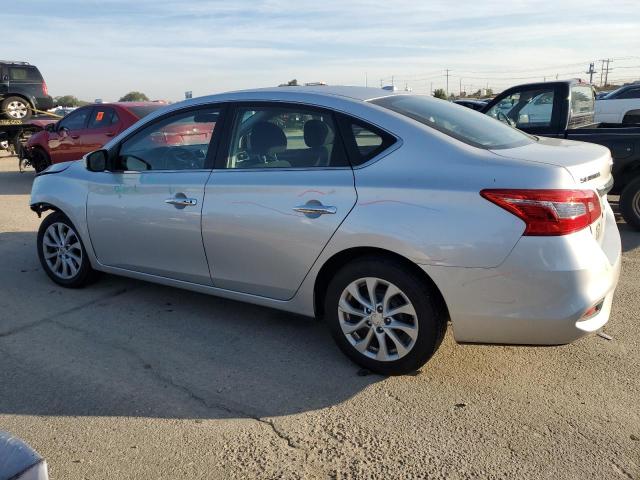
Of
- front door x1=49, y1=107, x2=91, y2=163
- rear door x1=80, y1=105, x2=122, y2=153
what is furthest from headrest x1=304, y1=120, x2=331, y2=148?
front door x1=49, y1=107, x2=91, y2=163

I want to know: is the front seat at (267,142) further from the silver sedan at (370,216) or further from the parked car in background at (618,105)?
the parked car in background at (618,105)

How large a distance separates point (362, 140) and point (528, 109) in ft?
16.3

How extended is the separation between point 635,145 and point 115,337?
5813mm

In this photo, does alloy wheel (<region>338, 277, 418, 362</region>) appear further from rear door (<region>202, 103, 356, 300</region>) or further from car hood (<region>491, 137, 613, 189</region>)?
car hood (<region>491, 137, 613, 189</region>)

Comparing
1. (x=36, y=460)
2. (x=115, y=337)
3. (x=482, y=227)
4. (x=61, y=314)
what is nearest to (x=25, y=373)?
(x=115, y=337)

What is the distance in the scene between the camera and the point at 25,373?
3645 mm

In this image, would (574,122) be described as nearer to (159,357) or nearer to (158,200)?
(158,200)

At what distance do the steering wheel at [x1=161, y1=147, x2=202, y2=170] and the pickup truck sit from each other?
4.55 metres

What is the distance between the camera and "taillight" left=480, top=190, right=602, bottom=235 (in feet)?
9.55

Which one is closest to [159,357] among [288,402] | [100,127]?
[288,402]

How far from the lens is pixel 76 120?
11.2m

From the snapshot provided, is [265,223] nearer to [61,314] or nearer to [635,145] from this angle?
[61,314]

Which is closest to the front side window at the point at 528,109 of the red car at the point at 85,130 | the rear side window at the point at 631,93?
the red car at the point at 85,130

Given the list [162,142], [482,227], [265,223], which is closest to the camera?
[482,227]
